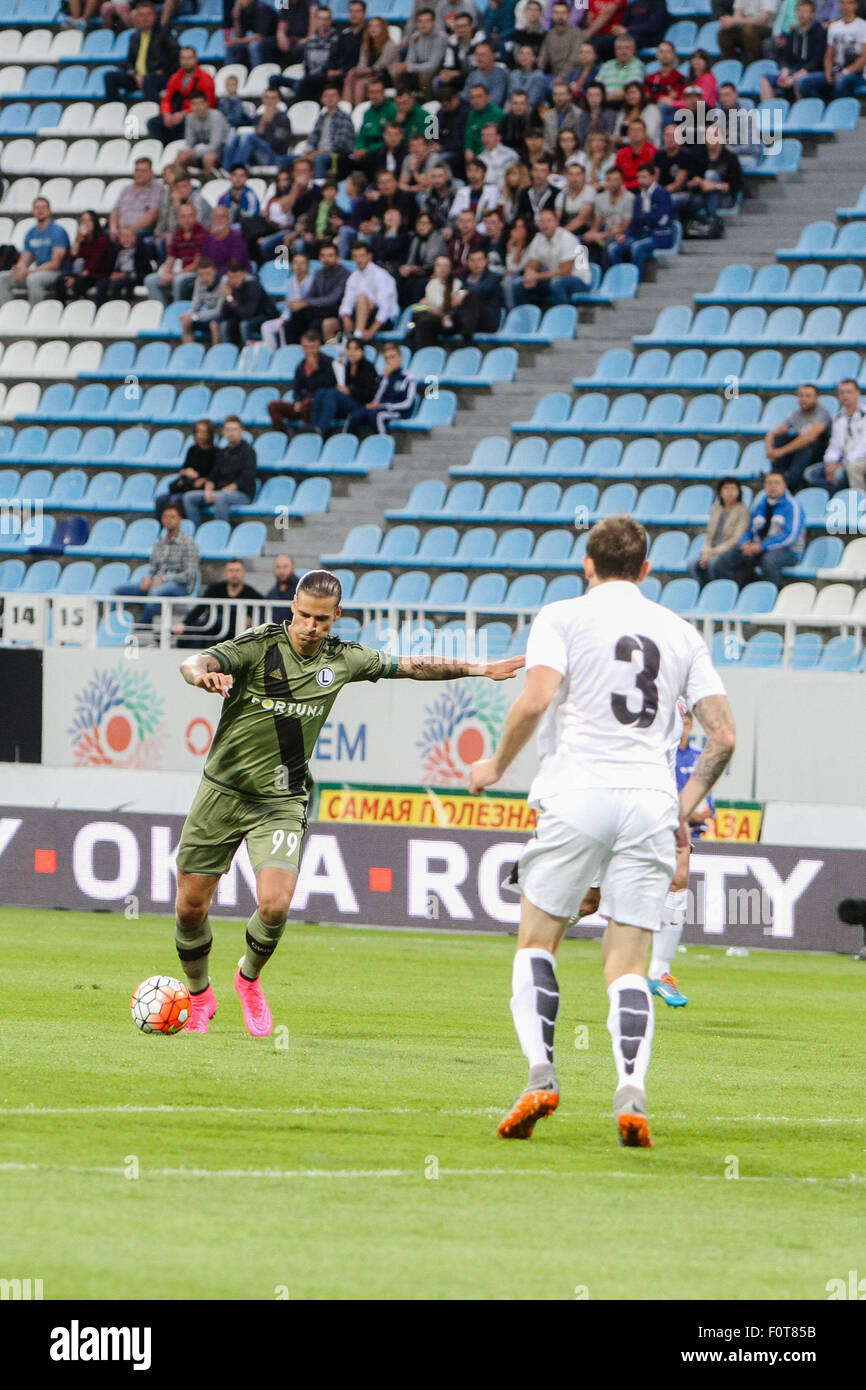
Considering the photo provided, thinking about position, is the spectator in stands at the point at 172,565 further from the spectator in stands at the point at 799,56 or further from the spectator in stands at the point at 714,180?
the spectator in stands at the point at 799,56

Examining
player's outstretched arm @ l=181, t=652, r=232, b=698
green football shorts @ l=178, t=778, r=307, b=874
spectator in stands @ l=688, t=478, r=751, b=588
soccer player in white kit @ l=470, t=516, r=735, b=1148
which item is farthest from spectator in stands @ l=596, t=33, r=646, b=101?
soccer player in white kit @ l=470, t=516, r=735, b=1148

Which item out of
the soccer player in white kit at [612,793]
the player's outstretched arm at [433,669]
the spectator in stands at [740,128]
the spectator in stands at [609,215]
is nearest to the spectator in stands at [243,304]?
the spectator in stands at [609,215]

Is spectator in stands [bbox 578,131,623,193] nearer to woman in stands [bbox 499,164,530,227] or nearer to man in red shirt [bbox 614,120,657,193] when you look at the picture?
man in red shirt [bbox 614,120,657,193]

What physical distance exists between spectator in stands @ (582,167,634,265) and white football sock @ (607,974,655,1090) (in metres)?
18.0

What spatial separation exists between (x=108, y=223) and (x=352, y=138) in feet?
12.6

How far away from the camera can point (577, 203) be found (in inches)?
968

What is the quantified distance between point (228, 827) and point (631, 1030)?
11.3 feet

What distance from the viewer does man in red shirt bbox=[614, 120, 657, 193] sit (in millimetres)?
24172

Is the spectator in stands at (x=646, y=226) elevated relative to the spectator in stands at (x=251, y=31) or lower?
lower

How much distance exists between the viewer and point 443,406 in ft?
82.7

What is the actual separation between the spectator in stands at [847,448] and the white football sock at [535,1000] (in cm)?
1372

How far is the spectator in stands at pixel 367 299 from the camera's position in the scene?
24969 mm

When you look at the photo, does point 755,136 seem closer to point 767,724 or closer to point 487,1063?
point 767,724

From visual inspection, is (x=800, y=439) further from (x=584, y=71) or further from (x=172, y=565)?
(x=584, y=71)
